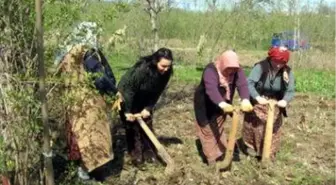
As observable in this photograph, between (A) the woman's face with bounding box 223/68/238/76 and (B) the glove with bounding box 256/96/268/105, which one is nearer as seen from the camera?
(A) the woman's face with bounding box 223/68/238/76

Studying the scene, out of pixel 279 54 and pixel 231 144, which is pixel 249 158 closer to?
pixel 231 144

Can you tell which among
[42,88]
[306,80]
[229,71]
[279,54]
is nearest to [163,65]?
[229,71]

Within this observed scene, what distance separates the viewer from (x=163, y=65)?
5.83 meters

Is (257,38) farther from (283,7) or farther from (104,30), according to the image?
(104,30)

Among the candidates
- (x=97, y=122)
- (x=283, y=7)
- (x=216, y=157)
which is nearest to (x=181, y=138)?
(x=216, y=157)

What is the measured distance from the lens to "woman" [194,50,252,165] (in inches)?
231

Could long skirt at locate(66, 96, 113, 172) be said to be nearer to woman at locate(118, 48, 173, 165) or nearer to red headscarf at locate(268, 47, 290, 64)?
woman at locate(118, 48, 173, 165)

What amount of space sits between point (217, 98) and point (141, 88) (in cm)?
81

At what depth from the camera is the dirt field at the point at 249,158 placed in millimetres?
6020

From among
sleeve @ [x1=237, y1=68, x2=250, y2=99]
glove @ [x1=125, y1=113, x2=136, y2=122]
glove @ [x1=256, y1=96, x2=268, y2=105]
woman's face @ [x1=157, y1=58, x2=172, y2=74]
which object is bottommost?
glove @ [x1=125, y1=113, x2=136, y2=122]

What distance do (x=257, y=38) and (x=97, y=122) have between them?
15861 millimetres

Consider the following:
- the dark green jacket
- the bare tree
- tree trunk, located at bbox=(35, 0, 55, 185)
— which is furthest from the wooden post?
the bare tree

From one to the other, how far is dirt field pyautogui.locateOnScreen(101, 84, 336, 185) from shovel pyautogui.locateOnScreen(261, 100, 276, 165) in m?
0.11

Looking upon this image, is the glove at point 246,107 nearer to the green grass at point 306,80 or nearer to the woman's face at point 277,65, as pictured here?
the woman's face at point 277,65
